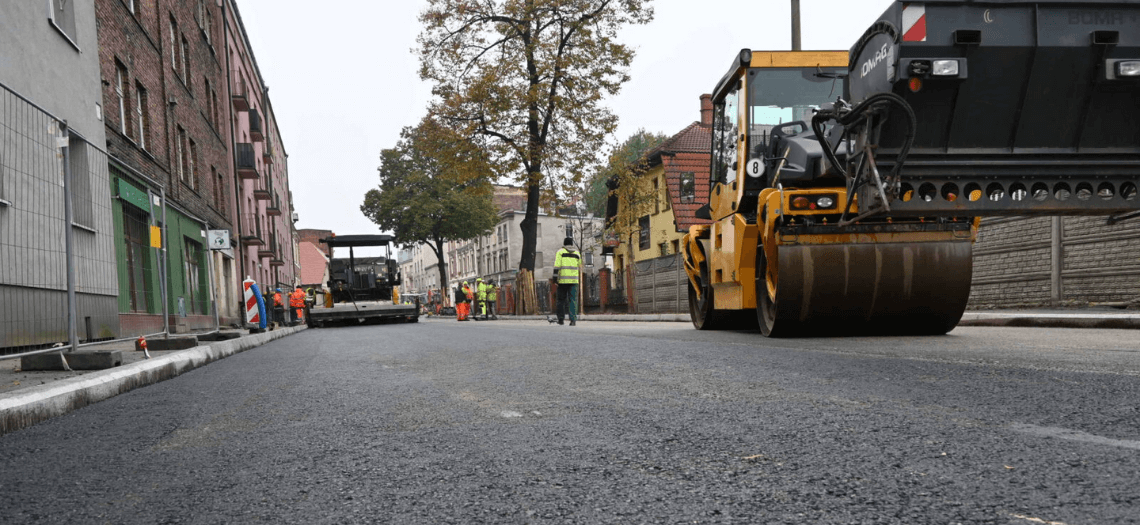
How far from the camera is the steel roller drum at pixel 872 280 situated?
706cm

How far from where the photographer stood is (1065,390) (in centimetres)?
332

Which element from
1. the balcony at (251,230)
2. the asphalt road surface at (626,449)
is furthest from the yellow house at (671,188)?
the asphalt road surface at (626,449)

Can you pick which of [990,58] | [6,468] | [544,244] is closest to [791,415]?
[6,468]

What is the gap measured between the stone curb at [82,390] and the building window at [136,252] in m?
1.00

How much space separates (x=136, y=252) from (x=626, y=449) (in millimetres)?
7801

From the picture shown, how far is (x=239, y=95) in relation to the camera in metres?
32.1

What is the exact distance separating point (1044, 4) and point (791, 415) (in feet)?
12.7

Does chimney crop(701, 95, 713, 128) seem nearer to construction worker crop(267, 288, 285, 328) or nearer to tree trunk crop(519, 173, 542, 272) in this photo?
tree trunk crop(519, 173, 542, 272)

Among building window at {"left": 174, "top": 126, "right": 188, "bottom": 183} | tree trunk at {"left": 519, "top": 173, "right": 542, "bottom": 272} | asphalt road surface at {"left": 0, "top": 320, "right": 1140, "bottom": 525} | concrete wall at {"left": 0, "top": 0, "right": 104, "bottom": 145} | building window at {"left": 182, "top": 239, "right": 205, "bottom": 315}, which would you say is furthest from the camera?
tree trunk at {"left": 519, "top": 173, "right": 542, "bottom": 272}

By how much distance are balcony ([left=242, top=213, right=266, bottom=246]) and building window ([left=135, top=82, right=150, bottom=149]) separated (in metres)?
13.7

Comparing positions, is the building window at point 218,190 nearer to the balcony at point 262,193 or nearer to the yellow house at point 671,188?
the balcony at point 262,193

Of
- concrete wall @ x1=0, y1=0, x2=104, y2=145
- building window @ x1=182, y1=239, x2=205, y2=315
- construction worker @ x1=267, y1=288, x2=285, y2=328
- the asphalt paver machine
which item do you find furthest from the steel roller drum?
construction worker @ x1=267, y1=288, x2=285, y2=328

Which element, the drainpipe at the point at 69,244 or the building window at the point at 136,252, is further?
the building window at the point at 136,252

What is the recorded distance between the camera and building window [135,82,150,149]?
52.5ft
